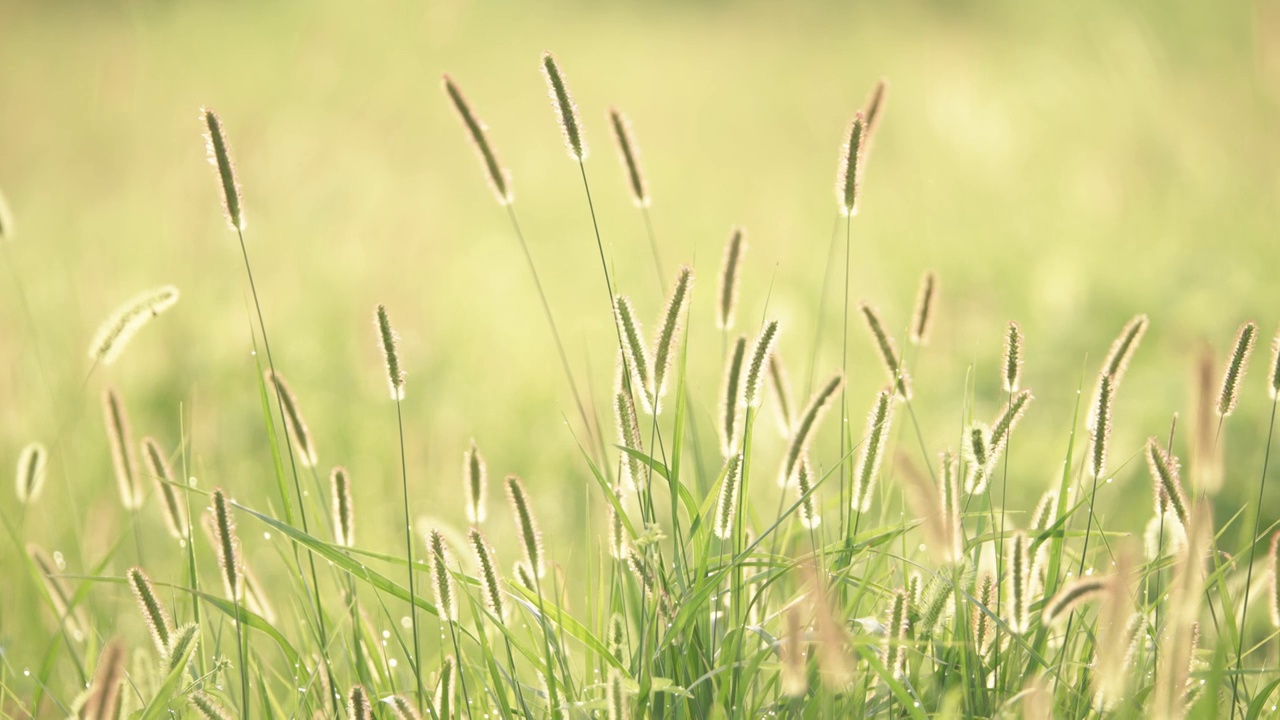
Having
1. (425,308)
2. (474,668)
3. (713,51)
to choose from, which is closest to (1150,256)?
(425,308)

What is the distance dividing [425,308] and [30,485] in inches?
131

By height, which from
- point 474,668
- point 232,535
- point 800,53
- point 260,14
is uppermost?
point 260,14

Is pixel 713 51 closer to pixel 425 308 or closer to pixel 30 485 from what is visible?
pixel 425 308

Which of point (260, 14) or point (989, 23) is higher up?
point (260, 14)

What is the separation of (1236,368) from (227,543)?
1331 millimetres

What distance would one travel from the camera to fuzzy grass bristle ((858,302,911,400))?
1.66 m

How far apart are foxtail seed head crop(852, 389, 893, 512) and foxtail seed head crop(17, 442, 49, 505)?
4.32 ft

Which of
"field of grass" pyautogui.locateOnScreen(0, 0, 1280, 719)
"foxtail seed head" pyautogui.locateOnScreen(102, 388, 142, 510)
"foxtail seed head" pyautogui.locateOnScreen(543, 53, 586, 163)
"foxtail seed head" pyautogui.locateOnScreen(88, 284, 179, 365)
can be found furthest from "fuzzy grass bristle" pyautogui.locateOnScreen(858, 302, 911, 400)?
"foxtail seed head" pyautogui.locateOnScreen(102, 388, 142, 510)

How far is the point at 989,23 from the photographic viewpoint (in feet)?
36.6

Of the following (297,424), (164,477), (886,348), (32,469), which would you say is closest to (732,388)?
(886,348)

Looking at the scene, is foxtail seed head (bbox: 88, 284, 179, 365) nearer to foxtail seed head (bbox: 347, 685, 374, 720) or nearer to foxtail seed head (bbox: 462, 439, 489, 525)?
foxtail seed head (bbox: 462, 439, 489, 525)

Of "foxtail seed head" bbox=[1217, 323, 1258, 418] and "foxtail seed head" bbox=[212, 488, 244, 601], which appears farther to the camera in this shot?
"foxtail seed head" bbox=[1217, 323, 1258, 418]

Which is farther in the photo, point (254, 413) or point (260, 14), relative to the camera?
point (260, 14)

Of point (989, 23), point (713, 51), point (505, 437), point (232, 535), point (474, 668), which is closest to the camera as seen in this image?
point (232, 535)
